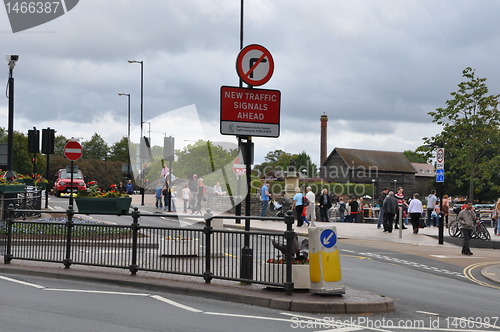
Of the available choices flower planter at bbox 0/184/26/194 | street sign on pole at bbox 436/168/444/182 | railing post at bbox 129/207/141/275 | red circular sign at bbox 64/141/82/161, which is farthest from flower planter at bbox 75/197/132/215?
street sign on pole at bbox 436/168/444/182

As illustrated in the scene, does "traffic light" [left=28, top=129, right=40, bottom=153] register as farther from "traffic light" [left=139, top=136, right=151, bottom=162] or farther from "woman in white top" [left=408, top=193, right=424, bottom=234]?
"traffic light" [left=139, top=136, right=151, bottom=162]

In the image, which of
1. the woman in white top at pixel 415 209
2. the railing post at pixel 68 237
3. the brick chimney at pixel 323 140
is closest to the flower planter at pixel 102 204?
the railing post at pixel 68 237

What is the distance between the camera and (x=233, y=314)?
24.6 feet

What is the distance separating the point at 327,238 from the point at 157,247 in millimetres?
3413

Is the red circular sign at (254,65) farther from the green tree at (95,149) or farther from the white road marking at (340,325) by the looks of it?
the green tree at (95,149)

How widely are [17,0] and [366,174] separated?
96.0 m

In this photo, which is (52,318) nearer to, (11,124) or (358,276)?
(358,276)

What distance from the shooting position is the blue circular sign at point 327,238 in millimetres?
8289

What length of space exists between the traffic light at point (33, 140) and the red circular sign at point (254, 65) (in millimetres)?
19167

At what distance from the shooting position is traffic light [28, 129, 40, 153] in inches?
1032

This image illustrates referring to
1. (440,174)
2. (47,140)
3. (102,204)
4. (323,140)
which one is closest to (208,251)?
(102,204)

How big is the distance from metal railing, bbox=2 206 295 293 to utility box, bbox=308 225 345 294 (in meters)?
0.35

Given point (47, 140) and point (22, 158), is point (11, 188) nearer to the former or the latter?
point (47, 140)

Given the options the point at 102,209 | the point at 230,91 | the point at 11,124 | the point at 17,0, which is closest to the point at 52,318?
the point at 230,91
